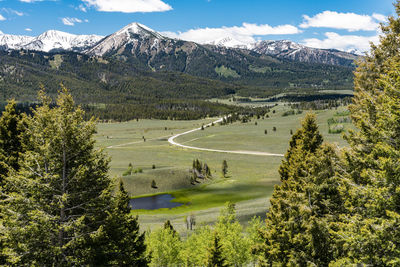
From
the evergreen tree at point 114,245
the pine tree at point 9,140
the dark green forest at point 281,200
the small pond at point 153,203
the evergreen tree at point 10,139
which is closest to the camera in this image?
the dark green forest at point 281,200

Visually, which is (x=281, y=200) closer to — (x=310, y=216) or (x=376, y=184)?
(x=310, y=216)

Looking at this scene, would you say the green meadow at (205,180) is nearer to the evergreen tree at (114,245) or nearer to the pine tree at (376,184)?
the evergreen tree at (114,245)

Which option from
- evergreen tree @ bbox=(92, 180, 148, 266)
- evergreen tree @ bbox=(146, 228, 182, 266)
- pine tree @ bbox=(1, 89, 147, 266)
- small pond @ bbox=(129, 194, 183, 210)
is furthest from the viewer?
small pond @ bbox=(129, 194, 183, 210)

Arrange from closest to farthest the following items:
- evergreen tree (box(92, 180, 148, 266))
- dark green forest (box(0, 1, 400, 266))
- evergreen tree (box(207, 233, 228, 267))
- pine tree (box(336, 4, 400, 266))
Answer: pine tree (box(336, 4, 400, 266)), dark green forest (box(0, 1, 400, 266)), evergreen tree (box(92, 180, 148, 266)), evergreen tree (box(207, 233, 228, 267))

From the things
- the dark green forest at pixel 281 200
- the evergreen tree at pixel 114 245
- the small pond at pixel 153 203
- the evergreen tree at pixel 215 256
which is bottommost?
the small pond at pixel 153 203

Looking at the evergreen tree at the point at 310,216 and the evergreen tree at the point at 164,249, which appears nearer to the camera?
the evergreen tree at the point at 310,216

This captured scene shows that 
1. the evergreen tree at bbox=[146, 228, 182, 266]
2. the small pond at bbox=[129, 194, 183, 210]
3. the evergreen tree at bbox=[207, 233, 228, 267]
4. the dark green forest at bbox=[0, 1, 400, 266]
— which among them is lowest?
the small pond at bbox=[129, 194, 183, 210]

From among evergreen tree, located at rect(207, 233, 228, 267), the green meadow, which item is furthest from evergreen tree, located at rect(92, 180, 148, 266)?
the green meadow

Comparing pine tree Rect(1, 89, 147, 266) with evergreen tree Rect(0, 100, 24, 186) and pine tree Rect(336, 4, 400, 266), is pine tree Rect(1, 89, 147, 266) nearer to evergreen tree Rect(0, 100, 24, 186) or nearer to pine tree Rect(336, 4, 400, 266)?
evergreen tree Rect(0, 100, 24, 186)

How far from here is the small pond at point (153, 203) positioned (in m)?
87.2

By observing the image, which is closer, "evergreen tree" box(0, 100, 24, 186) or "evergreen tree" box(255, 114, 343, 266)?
"evergreen tree" box(255, 114, 343, 266)

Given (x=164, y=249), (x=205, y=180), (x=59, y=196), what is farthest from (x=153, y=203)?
(x=59, y=196)

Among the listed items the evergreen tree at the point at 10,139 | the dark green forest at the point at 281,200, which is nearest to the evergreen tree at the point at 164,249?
the dark green forest at the point at 281,200

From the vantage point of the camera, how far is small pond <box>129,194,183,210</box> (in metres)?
87.2
